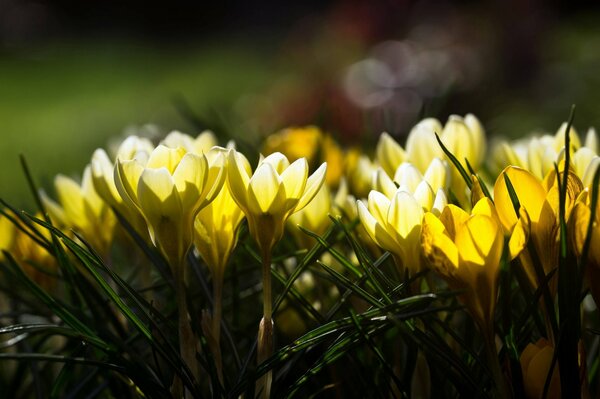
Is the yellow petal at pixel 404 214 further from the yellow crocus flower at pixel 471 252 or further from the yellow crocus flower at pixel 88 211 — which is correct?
the yellow crocus flower at pixel 88 211

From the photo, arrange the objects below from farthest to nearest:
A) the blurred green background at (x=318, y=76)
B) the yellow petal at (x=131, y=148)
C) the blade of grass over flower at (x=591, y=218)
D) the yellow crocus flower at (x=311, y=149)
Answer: the blurred green background at (x=318, y=76), the yellow crocus flower at (x=311, y=149), the yellow petal at (x=131, y=148), the blade of grass over flower at (x=591, y=218)

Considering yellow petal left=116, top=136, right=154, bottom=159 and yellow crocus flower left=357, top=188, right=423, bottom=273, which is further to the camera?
yellow petal left=116, top=136, right=154, bottom=159

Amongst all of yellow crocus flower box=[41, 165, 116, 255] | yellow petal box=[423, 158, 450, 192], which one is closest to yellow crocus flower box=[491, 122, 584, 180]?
yellow petal box=[423, 158, 450, 192]

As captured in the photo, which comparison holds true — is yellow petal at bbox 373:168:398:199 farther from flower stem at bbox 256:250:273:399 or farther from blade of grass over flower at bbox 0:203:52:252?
blade of grass over flower at bbox 0:203:52:252

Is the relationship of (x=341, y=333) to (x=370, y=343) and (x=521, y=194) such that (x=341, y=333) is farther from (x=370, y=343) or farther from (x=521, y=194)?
(x=521, y=194)

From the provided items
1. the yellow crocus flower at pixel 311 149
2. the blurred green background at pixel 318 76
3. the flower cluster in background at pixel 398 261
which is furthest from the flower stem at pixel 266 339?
the blurred green background at pixel 318 76
